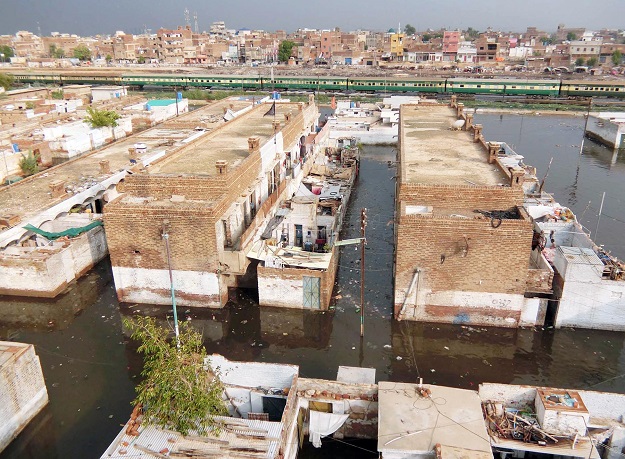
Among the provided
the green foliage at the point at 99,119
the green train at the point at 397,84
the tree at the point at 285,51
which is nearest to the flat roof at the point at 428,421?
the green foliage at the point at 99,119

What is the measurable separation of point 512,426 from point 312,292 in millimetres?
8682

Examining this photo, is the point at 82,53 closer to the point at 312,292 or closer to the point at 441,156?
the point at 441,156

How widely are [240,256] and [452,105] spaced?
1027 inches

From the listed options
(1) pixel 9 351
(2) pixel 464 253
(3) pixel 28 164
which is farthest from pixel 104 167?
(2) pixel 464 253

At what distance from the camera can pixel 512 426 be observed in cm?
1152

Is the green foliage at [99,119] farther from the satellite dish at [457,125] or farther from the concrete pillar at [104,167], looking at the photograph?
the satellite dish at [457,125]

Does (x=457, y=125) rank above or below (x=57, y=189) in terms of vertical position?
above

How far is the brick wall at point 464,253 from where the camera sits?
16328 millimetres

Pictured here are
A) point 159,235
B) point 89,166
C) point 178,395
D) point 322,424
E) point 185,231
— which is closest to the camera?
point 178,395

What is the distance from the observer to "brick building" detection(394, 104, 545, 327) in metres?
16.4

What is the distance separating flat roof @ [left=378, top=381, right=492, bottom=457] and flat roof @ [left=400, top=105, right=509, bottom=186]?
9.99m

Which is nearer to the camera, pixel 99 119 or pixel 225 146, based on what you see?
pixel 225 146

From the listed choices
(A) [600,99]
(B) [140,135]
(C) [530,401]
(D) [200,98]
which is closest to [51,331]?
(C) [530,401]

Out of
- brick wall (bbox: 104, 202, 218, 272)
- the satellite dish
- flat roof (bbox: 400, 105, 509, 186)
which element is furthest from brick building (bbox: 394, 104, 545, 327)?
the satellite dish
